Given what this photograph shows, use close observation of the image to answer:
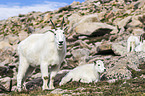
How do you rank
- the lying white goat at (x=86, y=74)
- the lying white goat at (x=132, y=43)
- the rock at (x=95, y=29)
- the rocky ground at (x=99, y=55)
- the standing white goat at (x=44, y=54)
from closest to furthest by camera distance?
the rocky ground at (x=99, y=55), the standing white goat at (x=44, y=54), the lying white goat at (x=86, y=74), the lying white goat at (x=132, y=43), the rock at (x=95, y=29)

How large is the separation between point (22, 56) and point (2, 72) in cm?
1255

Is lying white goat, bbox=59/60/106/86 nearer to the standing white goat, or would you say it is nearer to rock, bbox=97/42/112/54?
the standing white goat

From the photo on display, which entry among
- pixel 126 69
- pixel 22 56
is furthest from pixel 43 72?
pixel 126 69

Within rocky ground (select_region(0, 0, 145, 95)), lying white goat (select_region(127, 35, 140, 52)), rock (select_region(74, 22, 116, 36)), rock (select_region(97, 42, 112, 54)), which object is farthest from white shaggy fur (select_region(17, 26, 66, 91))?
rock (select_region(74, 22, 116, 36))

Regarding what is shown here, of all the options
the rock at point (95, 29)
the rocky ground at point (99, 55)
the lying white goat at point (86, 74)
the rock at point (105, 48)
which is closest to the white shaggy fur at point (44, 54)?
the rocky ground at point (99, 55)

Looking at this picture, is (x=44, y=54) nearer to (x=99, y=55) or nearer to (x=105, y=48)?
(x=105, y=48)

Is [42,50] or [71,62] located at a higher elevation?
[42,50]

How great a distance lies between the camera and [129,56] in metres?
15.2

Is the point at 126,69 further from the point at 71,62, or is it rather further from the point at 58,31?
the point at 71,62

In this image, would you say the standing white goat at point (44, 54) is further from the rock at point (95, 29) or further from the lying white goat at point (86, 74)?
the rock at point (95, 29)

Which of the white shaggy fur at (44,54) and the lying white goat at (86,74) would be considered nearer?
the white shaggy fur at (44,54)

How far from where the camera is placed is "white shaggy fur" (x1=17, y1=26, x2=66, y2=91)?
1009 centimetres

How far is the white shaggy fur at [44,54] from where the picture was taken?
33.1 feet

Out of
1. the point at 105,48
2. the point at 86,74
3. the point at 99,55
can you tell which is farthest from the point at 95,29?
the point at 86,74
